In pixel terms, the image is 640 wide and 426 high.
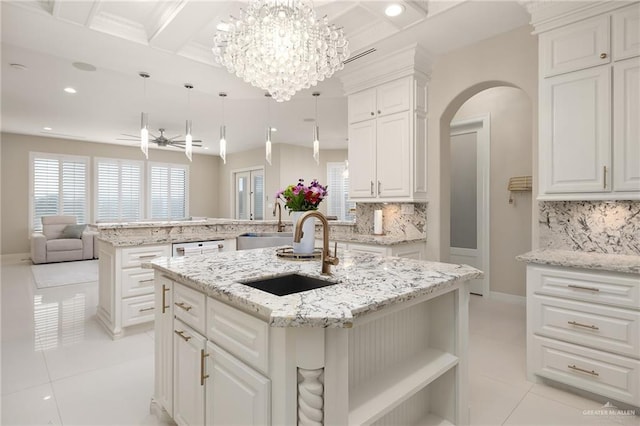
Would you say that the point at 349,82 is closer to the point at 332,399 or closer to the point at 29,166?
the point at 332,399

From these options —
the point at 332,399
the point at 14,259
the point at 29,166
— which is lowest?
the point at 14,259

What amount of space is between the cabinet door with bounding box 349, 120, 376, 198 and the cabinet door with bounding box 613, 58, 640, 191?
2.09m

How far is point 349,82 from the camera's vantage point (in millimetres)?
4012

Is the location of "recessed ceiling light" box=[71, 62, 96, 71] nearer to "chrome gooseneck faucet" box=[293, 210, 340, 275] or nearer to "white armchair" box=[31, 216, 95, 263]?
"chrome gooseneck faucet" box=[293, 210, 340, 275]

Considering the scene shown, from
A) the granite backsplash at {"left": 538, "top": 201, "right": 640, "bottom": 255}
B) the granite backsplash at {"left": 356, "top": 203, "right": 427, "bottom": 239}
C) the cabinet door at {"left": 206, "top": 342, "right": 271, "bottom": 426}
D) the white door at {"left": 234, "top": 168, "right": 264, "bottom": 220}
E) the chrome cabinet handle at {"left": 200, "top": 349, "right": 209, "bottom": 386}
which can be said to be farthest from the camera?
the white door at {"left": 234, "top": 168, "right": 264, "bottom": 220}

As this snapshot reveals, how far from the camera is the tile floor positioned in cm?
201


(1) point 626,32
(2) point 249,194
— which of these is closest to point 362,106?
(1) point 626,32

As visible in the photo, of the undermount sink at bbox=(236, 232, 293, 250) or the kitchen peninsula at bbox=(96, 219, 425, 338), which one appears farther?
the undermount sink at bbox=(236, 232, 293, 250)

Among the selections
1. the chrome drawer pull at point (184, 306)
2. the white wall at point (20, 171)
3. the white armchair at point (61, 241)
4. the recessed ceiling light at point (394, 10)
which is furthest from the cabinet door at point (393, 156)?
the white wall at point (20, 171)

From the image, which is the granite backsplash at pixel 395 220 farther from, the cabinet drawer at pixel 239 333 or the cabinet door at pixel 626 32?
the cabinet drawer at pixel 239 333

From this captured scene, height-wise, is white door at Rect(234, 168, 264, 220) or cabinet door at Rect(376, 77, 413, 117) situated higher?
cabinet door at Rect(376, 77, 413, 117)

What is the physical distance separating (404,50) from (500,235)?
2603 mm

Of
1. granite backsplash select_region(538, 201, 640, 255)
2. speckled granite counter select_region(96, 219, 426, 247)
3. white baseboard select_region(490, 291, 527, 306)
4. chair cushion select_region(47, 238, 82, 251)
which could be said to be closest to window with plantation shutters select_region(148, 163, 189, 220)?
chair cushion select_region(47, 238, 82, 251)

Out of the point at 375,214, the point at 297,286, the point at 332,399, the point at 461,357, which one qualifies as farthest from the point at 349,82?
the point at 332,399
